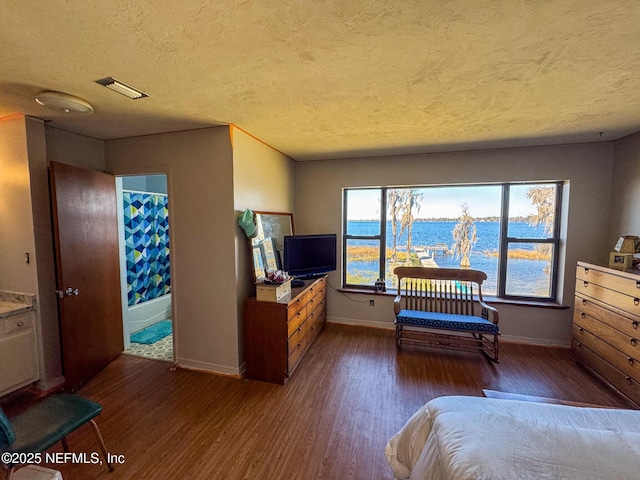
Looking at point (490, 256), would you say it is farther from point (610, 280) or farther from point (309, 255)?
point (309, 255)

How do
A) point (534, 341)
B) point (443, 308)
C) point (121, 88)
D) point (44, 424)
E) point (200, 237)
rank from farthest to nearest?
point (443, 308) < point (534, 341) < point (200, 237) < point (121, 88) < point (44, 424)

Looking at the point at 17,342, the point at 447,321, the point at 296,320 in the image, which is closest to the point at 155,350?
the point at 17,342

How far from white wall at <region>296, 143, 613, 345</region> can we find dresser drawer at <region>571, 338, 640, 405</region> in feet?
1.49

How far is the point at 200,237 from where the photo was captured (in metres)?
2.57

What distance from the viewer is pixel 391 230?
380 cm

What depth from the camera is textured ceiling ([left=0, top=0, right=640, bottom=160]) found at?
109 cm

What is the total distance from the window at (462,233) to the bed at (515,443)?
2393 mm

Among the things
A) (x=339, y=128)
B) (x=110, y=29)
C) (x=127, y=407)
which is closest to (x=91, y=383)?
(x=127, y=407)

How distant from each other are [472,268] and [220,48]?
370 cm

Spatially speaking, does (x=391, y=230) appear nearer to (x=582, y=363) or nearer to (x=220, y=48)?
(x=582, y=363)

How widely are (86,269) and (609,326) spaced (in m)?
5.02

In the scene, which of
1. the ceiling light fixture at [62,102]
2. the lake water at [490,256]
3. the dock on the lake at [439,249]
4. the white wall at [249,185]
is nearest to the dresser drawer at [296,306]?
the white wall at [249,185]

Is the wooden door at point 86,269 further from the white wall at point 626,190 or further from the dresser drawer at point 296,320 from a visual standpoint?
the white wall at point 626,190

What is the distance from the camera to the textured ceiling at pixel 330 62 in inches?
42.8
